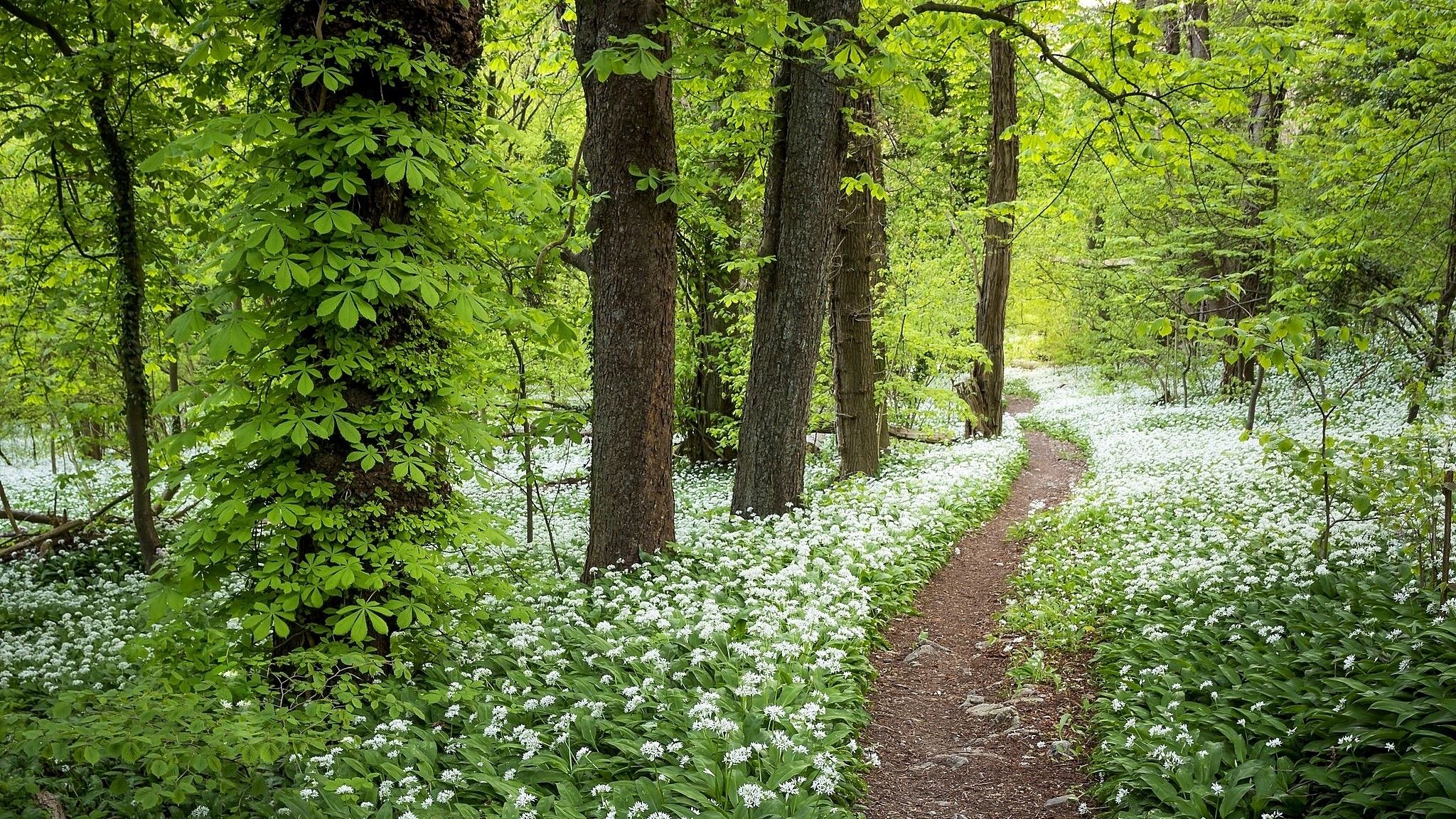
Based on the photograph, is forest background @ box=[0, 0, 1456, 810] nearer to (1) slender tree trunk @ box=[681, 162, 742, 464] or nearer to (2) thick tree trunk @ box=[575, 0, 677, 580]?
(2) thick tree trunk @ box=[575, 0, 677, 580]

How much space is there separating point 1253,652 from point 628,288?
519cm

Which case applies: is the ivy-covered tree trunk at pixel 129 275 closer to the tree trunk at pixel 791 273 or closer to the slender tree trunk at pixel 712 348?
the tree trunk at pixel 791 273

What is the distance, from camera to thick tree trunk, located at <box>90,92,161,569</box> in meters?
7.42

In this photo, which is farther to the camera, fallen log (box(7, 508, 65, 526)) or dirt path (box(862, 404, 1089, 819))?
fallen log (box(7, 508, 65, 526))

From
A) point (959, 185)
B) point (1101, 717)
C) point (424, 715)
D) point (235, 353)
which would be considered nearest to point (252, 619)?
point (424, 715)

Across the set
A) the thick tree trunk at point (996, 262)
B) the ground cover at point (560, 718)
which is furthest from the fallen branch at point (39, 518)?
the thick tree trunk at point (996, 262)

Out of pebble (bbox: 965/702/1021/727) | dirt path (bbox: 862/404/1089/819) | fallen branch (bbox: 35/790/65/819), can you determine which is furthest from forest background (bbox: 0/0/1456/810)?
pebble (bbox: 965/702/1021/727)

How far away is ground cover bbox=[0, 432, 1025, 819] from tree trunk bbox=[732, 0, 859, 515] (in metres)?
1.44

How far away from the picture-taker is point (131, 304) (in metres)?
7.71

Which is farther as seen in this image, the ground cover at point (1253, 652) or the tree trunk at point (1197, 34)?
the tree trunk at point (1197, 34)

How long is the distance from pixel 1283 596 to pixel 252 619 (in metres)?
6.57

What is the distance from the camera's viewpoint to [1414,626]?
390 cm

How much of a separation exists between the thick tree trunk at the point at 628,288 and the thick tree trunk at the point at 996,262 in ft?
29.7

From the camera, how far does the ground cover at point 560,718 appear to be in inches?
126
